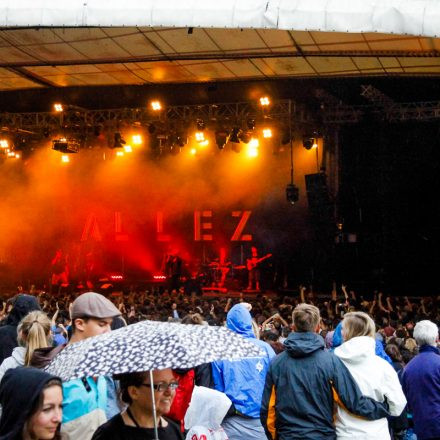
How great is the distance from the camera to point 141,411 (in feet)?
8.13

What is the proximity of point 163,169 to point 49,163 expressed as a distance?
4.17 meters

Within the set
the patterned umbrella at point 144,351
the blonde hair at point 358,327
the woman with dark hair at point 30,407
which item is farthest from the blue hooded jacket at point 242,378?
the woman with dark hair at point 30,407

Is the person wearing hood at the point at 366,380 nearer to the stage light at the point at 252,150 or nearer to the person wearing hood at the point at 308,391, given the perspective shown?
the person wearing hood at the point at 308,391

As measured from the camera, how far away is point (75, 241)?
77.8 feet

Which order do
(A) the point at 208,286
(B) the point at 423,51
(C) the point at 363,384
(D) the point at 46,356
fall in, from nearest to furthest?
(D) the point at 46,356
(C) the point at 363,384
(B) the point at 423,51
(A) the point at 208,286

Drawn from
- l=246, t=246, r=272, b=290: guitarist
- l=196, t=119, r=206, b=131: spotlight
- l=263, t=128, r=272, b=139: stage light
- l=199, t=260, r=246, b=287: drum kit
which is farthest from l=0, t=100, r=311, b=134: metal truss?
l=199, t=260, r=246, b=287: drum kit

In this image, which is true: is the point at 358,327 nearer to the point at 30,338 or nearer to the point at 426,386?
the point at 426,386

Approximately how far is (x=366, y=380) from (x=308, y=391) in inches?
12.7

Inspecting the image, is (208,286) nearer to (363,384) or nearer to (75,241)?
(75,241)

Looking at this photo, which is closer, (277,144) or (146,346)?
(146,346)

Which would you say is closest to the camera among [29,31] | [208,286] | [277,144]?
[29,31]

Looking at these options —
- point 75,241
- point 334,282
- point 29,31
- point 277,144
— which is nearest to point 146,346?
point 29,31

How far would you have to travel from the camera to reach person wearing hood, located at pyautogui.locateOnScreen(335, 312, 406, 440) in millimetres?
3656

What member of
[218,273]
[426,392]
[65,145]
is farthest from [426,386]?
[218,273]
